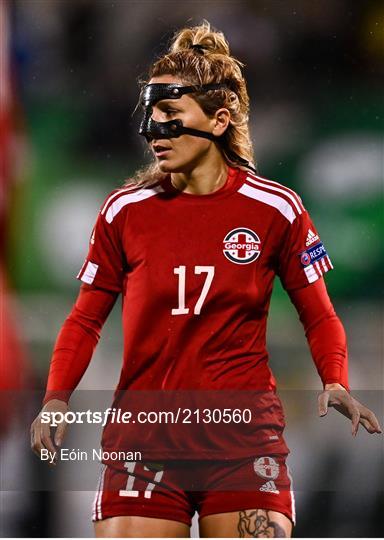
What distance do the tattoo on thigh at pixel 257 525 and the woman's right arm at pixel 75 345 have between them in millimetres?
536

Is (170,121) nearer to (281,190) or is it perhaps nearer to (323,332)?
(281,190)

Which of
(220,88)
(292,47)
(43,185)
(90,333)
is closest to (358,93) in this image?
(292,47)

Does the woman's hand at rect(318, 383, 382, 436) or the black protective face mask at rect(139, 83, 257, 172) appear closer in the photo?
the woman's hand at rect(318, 383, 382, 436)

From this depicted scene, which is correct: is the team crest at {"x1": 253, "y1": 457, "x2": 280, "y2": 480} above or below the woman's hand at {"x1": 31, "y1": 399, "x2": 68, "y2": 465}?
below

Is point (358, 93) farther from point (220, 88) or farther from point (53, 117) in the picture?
point (220, 88)

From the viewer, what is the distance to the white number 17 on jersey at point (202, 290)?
2.36 meters

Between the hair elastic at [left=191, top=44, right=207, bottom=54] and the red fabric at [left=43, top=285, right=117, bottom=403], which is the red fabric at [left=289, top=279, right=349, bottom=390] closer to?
the red fabric at [left=43, top=285, right=117, bottom=403]

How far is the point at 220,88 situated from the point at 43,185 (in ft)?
5.54

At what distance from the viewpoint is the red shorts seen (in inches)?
88.7

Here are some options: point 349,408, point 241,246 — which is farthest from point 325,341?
point 241,246

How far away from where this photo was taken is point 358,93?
4.06m

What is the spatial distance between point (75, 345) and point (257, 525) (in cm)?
66

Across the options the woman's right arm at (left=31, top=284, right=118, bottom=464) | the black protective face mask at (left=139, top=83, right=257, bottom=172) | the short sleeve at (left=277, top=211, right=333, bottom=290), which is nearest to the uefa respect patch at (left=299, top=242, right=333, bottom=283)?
the short sleeve at (left=277, top=211, right=333, bottom=290)

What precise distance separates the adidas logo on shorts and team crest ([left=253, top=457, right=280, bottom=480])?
1 cm
